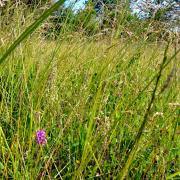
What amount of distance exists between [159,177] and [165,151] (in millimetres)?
120

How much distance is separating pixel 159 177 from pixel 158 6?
82 cm

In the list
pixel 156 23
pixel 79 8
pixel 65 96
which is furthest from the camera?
pixel 79 8

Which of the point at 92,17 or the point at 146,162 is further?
the point at 92,17

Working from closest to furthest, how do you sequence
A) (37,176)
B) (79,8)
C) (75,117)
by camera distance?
(37,176), (75,117), (79,8)

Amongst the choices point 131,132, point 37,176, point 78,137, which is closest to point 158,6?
point 131,132

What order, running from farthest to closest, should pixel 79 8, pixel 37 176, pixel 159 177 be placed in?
pixel 79 8 < pixel 159 177 < pixel 37 176

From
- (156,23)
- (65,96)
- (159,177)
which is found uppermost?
(156,23)

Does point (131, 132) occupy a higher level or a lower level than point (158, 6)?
lower

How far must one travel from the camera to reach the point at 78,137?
106 cm

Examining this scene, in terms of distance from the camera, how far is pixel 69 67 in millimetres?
1792

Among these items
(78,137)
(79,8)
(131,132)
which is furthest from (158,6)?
(78,137)

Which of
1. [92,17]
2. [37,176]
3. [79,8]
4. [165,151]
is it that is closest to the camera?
[37,176]

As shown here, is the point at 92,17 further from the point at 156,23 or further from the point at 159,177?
the point at 159,177

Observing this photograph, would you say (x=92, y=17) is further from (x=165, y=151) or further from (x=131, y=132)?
(x=165, y=151)
